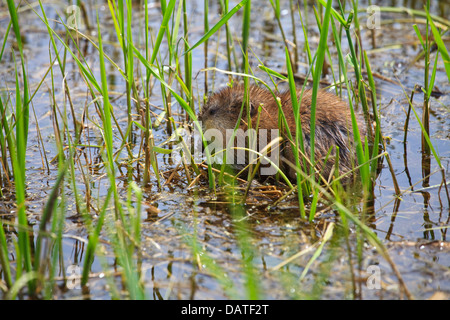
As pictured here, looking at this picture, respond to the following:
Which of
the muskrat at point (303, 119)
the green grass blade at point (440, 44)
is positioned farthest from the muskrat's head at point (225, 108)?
the green grass blade at point (440, 44)

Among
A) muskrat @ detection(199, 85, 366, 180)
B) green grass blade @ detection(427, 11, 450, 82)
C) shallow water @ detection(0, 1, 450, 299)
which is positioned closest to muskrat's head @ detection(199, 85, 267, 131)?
muskrat @ detection(199, 85, 366, 180)

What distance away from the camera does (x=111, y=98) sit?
16.9 feet

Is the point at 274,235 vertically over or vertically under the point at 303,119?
under

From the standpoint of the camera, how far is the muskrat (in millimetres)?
3654

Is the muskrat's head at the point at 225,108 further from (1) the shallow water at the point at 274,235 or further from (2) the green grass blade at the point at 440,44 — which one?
(2) the green grass blade at the point at 440,44

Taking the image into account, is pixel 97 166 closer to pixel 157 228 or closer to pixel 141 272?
pixel 157 228

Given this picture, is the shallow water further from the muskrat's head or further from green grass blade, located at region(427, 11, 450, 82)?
green grass blade, located at region(427, 11, 450, 82)

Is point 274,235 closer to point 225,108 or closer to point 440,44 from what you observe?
point 440,44

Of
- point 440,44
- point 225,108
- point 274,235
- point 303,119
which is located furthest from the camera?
point 225,108

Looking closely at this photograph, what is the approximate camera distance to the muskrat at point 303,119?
3654mm

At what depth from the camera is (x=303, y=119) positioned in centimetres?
374

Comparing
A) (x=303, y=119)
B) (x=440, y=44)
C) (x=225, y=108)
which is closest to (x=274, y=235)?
(x=303, y=119)

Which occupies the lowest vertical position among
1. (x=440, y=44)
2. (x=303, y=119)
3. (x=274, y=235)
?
(x=274, y=235)
